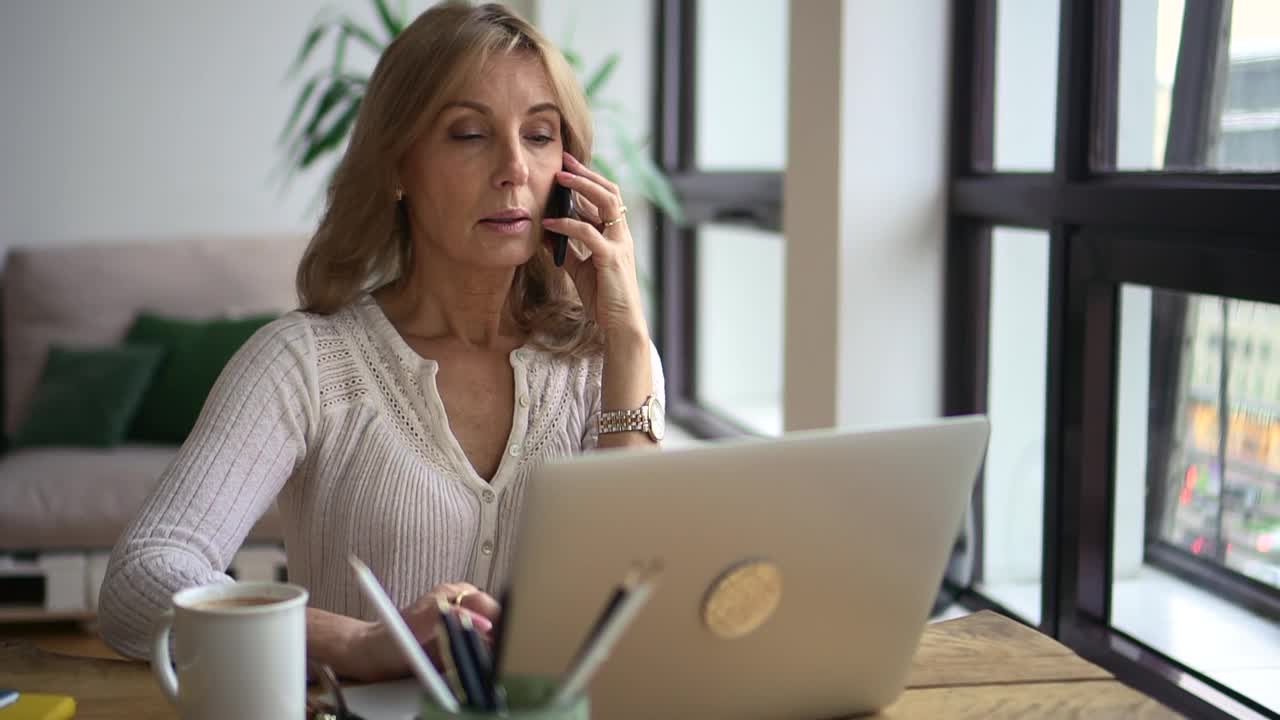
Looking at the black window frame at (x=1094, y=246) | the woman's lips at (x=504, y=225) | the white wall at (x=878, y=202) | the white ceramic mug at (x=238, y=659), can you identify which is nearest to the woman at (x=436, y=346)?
the woman's lips at (x=504, y=225)

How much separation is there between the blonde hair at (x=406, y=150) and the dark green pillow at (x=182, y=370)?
2.16m

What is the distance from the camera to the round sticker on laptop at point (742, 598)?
2.96ft

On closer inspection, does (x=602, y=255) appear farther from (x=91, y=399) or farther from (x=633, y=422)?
(x=91, y=399)

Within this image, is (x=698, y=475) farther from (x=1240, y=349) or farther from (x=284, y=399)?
(x=1240, y=349)

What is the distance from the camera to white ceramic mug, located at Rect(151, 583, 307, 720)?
91 cm

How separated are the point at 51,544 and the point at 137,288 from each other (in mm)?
919

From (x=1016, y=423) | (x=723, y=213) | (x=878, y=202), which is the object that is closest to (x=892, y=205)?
(x=878, y=202)

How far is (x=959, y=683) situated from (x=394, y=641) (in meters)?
0.48

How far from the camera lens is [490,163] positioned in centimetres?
158

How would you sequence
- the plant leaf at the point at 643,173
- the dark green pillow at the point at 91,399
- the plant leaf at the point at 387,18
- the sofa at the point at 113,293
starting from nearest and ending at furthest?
the plant leaf at the point at 387,18
the plant leaf at the point at 643,173
the dark green pillow at the point at 91,399
the sofa at the point at 113,293

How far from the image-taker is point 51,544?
10.9 ft

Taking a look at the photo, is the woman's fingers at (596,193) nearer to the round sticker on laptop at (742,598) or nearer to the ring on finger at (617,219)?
the ring on finger at (617,219)

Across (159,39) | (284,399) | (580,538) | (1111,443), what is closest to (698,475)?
(580,538)

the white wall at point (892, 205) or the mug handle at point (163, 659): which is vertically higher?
the white wall at point (892, 205)
